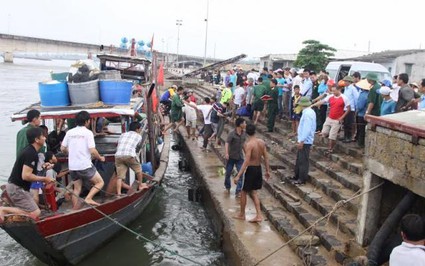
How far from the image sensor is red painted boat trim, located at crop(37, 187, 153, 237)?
5816 mm

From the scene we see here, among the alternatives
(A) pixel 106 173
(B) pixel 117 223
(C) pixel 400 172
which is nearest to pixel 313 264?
(C) pixel 400 172

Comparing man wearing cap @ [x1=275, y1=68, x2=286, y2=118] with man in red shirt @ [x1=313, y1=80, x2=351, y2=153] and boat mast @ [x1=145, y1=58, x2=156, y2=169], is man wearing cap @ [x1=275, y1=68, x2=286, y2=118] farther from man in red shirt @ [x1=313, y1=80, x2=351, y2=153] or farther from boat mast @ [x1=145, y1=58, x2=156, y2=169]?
boat mast @ [x1=145, y1=58, x2=156, y2=169]

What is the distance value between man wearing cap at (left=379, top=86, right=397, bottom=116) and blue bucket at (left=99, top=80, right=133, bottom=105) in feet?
16.2

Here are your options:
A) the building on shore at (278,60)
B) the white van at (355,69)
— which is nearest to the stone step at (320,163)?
the white van at (355,69)

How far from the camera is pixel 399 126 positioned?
500 cm

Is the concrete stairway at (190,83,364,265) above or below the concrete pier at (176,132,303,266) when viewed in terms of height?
above

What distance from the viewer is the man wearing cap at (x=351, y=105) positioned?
360 inches

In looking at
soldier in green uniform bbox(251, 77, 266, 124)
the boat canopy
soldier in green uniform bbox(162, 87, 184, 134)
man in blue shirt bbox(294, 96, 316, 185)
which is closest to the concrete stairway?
man in blue shirt bbox(294, 96, 316, 185)

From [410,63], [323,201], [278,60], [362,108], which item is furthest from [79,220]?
[278,60]

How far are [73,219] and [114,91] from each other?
2659 millimetres

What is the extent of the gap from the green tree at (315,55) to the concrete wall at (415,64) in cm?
581

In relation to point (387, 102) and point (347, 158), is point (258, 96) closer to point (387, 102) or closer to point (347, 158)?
point (347, 158)

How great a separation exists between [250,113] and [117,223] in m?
8.00

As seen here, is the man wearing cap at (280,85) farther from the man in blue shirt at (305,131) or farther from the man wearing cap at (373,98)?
the man in blue shirt at (305,131)
